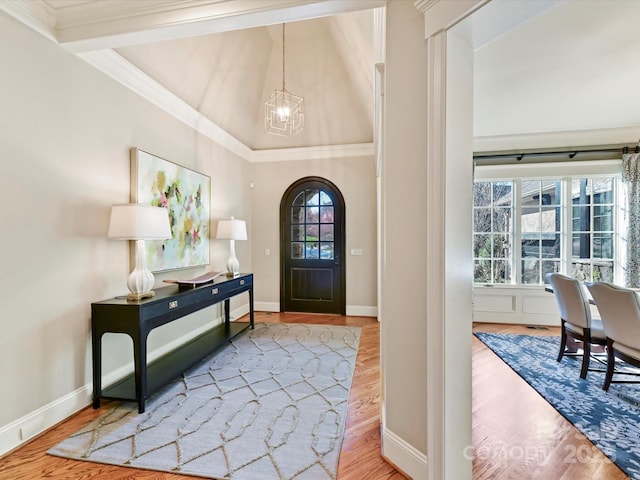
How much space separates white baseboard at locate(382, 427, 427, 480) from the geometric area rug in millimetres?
298

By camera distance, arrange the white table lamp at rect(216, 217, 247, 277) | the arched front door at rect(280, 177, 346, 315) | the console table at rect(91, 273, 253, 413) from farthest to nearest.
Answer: the arched front door at rect(280, 177, 346, 315) < the white table lamp at rect(216, 217, 247, 277) < the console table at rect(91, 273, 253, 413)

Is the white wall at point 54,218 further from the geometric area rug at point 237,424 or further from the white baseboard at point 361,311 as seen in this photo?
the white baseboard at point 361,311

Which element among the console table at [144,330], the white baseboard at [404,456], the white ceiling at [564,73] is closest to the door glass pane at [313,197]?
the console table at [144,330]

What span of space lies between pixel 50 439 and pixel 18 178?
5.50 ft

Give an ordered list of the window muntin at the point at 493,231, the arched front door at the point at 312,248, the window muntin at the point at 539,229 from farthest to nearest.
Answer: the arched front door at the point at 312,248, the window muntin at the point at 493,231, the window muntin at the point at 539,229

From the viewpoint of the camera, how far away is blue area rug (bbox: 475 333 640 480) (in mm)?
1838

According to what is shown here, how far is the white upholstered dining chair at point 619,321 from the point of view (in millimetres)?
2242

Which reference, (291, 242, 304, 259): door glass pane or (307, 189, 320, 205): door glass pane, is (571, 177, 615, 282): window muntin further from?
(291, 242, 304, 259): door glass pane

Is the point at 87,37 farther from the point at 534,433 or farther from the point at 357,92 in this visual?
the point at 534,433

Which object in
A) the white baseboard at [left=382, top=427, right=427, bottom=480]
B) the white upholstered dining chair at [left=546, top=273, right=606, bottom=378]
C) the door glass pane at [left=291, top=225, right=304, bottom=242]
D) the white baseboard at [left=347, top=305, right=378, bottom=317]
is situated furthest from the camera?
the door glass pane at [left=291, top=225, right=304, bottom=242]

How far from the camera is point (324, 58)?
13.3 feet

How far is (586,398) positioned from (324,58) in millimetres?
4588

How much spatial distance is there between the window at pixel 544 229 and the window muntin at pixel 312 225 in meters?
2.33

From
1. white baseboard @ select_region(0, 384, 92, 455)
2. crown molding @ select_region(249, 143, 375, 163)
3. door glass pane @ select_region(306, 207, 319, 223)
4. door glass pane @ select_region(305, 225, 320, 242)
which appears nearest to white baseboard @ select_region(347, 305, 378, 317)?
door glass pane @ select_region(305, 225, 320, 242)
